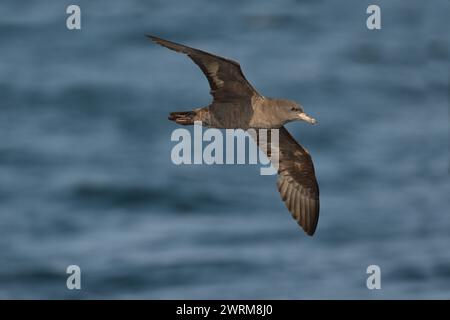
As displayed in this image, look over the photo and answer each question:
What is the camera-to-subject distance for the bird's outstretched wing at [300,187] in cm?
1531

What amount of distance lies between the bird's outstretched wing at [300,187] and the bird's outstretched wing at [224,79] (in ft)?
5.73

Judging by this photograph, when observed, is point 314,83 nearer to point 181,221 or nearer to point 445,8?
point 445,8

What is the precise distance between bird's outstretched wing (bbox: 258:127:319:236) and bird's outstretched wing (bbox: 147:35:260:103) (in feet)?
5.73

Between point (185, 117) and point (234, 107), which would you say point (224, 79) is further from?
point (185, 117)

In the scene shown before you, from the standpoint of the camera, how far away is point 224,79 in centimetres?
1353

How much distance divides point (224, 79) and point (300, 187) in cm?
245

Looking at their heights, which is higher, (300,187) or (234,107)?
(234,107)

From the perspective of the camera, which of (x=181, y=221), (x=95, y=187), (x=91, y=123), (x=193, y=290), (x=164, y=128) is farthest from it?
(x=91, y=123)

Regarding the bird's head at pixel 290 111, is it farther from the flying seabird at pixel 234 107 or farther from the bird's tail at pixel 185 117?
the bird's tail at pixel 185 117

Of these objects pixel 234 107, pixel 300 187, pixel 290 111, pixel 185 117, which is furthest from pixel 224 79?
pixel 300 187

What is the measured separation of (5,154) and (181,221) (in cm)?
1018

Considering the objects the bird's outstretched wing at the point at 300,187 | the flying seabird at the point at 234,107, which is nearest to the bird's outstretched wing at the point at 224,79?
the flying seabird at the point at 234,107

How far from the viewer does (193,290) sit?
3428 cm
